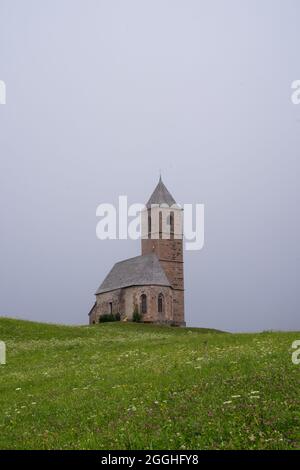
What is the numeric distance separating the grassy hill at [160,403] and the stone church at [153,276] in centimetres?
6767

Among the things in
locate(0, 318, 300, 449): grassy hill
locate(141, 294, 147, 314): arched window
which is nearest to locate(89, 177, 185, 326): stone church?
locate(141, 294, 147, 314): arched window

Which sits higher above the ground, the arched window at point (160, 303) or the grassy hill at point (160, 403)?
the arched window at point (160, 303)

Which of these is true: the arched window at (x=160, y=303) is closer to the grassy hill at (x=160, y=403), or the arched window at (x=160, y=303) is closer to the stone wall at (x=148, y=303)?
the stone wall at (x=148, y=303)

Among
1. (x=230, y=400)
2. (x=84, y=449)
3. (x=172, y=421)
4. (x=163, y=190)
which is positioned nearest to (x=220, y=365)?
(x=230, y=400)

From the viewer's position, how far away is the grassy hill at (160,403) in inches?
516

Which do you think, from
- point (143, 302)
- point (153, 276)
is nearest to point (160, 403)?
point (143, 302)

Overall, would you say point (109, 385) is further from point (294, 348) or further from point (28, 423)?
point (294, 348)

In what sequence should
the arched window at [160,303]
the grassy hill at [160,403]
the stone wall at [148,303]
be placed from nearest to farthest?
the grassy hill at [160,403] < the stone wall at [148,303] < the arched window at [160,303]

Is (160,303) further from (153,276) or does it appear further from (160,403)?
(160,403)

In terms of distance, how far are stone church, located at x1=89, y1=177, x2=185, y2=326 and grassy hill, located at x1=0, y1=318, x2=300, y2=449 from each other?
6767 cm

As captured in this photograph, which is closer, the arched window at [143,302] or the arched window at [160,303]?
the arched window at [143,302]

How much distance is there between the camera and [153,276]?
96812 millimetres

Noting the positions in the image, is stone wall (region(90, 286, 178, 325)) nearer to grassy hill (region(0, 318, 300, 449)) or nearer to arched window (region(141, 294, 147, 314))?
arched window (region(141, 294, 147, 314))

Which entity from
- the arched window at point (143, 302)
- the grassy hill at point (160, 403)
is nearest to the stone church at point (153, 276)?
the arched window at point (143, 302)
